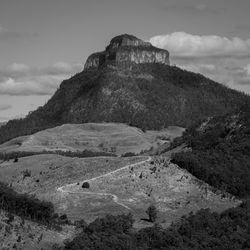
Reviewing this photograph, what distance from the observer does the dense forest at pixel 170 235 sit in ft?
196

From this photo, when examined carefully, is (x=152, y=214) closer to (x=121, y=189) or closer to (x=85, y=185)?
(x=121, y=189)

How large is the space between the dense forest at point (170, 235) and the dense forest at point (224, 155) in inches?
820

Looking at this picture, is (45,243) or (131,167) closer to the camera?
(45,243)

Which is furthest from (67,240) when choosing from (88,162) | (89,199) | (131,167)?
(88,162)

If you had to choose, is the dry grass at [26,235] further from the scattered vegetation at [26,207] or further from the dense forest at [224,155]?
the dense forest at [224,155]

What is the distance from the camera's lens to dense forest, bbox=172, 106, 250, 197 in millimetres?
94000

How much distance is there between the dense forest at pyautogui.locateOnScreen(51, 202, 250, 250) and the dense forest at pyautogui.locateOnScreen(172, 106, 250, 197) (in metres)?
20.8

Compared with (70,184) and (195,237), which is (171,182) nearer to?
(70,184)

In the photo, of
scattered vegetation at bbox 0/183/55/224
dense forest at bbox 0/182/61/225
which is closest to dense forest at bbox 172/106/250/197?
dense forest at bbox 0/182/61/225

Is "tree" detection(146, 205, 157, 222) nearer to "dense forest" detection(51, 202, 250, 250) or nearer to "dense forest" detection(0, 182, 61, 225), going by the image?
"dense forest" detection(51, 202, 250, 250)

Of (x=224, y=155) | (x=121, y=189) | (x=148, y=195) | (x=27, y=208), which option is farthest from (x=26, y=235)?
(x=224, y=155)

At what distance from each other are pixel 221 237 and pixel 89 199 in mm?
23557

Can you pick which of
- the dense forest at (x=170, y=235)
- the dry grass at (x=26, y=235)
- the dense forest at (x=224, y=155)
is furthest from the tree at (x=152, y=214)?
the dense forest at (x=224, y=155)

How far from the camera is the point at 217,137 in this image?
132 m
